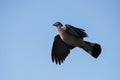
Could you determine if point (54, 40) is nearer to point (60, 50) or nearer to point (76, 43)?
point (60, 50)

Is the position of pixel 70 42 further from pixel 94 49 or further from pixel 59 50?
pixel 59 50

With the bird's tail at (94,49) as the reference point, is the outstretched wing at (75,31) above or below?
above

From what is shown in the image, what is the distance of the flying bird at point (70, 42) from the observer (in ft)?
43.7

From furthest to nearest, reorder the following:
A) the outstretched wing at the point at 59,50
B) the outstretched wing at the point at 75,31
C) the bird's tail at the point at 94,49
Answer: the outstretched wing at the point at 59,50, the bird's tail at the point at 94,49, the outstretched wing at the point at 75,31

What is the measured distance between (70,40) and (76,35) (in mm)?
295

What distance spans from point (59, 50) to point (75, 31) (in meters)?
1.80

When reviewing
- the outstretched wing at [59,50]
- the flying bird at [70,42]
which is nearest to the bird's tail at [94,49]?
the flying bird at [70,42]

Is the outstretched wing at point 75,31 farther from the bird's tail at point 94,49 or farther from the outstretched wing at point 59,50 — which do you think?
the outstretched wing at point 59,50

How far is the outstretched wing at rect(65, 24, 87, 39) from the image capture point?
13.1 m

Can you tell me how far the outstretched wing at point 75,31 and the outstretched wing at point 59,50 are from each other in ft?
4.41

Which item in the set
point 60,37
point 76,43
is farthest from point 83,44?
point 60,37

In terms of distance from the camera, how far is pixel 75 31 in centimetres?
1335

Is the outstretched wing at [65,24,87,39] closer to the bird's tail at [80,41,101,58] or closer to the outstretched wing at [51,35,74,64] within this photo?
the bird's tail at [80,41,101,58]

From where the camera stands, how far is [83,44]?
13633 millimetres
